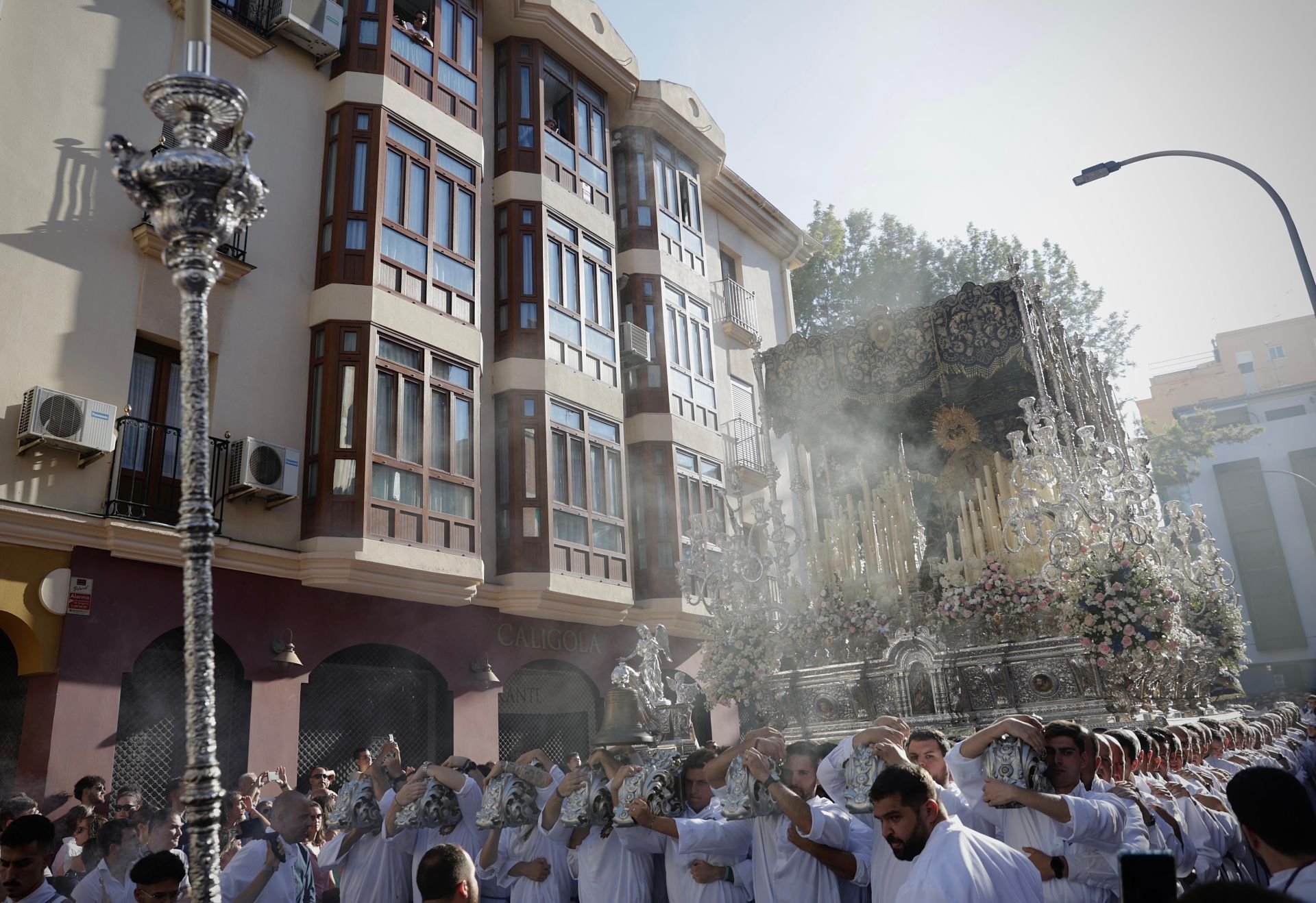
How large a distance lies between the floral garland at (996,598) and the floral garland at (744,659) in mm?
1874

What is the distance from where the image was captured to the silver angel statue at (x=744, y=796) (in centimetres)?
477

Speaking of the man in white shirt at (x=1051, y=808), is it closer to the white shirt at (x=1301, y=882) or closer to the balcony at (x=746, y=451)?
the white shirt at (x=1301, y=882)

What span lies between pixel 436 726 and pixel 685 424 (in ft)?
25.2

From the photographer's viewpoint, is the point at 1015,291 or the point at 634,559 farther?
the point at 634,559

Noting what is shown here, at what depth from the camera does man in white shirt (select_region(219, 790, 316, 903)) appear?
223 inches

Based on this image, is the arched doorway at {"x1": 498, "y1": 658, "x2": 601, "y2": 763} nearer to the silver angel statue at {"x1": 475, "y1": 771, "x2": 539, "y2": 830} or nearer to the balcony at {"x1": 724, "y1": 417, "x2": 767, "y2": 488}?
the balcony at {"x1": 724, "y1": 417, "x2": 767, "y2": 488}

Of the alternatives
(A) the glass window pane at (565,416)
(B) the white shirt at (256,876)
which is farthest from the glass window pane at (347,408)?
(B) the white shirt at (256,876)

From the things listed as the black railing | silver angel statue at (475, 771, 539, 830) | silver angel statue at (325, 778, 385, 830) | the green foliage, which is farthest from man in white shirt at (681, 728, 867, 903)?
the green foliage

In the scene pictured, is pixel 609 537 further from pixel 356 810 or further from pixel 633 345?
pixel 356 810

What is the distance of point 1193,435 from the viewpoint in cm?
3136

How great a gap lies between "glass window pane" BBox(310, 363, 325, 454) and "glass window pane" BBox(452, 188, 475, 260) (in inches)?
118

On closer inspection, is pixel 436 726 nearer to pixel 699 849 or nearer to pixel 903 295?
pixel 699 849

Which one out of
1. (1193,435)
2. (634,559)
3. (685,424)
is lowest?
(634,559)

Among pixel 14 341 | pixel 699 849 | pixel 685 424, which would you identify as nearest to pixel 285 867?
pixel 699 849
